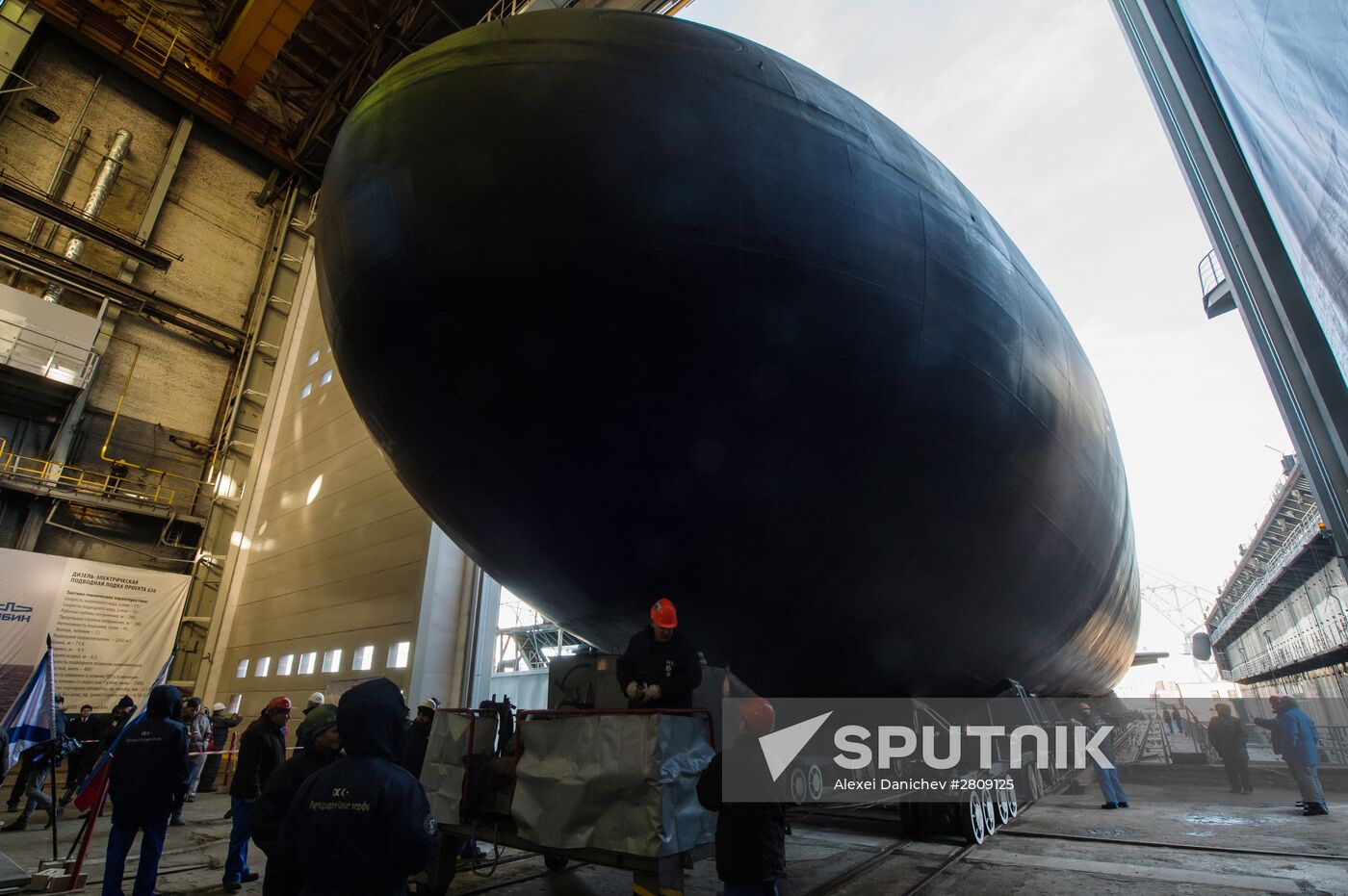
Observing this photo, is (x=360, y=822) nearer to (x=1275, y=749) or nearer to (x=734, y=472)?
(x=734, y=472)

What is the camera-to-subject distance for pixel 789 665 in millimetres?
4492

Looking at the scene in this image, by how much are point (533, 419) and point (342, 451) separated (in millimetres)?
15706

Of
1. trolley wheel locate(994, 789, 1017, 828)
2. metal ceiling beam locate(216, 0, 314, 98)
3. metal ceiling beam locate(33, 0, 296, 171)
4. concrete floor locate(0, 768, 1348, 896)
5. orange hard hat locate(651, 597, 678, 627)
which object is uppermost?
metal ceiling beam locate(216, 0, 314, 98)

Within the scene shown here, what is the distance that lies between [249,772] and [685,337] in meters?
4.89

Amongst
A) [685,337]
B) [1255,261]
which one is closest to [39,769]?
[685,337]

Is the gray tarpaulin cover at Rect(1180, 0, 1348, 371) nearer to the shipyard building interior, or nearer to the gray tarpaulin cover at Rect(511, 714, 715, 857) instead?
the shipyard building interior

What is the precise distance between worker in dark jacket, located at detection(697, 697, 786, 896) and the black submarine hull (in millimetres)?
1119

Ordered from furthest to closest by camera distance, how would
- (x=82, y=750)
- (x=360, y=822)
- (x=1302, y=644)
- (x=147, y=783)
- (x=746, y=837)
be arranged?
(x=1302, y=644) < (x=82, y=750) < (x=147, y=783) < (x=746, y=837) < (x=360, y=822)

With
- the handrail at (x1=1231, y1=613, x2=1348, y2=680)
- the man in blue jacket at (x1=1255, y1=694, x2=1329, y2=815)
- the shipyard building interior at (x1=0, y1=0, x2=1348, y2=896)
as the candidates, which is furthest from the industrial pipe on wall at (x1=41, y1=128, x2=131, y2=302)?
the handrail at (x1=1231, y1=613, x2=1348, y2=680)

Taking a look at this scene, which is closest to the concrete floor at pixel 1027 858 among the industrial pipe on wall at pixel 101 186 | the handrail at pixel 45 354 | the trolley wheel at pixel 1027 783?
the trolley wheel at pixel 1027 783

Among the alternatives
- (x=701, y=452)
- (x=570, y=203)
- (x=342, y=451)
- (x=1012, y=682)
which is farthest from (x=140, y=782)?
(x=342, y=451)

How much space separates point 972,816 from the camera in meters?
5.79

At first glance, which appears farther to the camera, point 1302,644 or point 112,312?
point 1302,644

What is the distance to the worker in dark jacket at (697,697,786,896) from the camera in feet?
9.53
